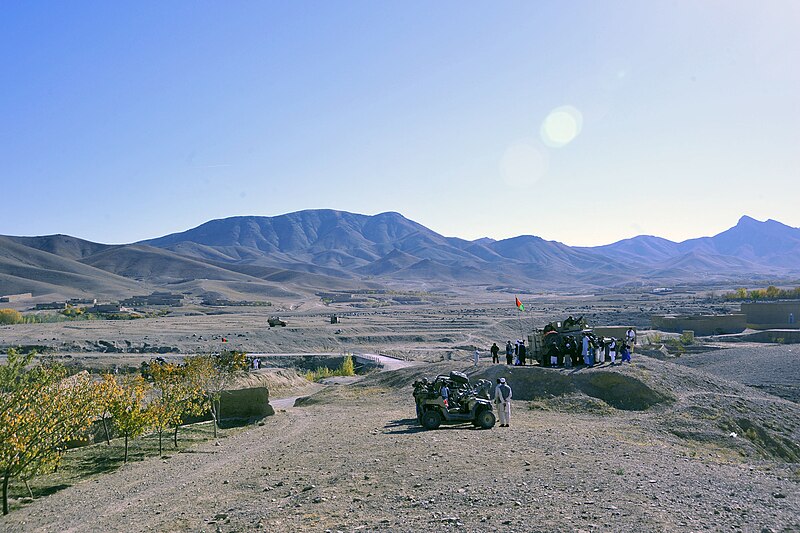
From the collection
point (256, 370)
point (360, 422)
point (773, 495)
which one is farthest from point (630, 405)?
point (256, 370)

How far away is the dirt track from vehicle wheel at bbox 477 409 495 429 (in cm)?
42

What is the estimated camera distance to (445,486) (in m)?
13.8

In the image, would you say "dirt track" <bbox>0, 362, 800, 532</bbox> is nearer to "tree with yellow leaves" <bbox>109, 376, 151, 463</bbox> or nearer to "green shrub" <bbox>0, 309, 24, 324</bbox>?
"tree with yellow leaves" <bbox>109, 376, 151, 463</bbox>

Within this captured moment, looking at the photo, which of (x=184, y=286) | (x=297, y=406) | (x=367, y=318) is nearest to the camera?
(x=297, y=406)

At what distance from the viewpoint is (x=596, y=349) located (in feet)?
105

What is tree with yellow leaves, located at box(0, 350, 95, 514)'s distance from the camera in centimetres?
1711

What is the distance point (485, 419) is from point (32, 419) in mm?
13254

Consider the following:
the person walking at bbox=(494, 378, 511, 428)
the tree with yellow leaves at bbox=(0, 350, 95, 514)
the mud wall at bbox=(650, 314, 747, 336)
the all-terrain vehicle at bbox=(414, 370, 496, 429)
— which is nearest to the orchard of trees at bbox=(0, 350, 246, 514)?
the tree with yellow leaves at bbox=(0, 350, 95, 514)

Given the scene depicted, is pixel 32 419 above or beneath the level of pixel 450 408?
above

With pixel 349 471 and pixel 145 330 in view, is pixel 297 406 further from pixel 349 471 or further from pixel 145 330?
pixel 145 330

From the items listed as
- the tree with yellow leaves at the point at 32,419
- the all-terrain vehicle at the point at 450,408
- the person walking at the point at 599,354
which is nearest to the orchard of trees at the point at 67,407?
the tree with yellow leaves at the point at 32,419

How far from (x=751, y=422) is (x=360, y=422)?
1443 centimetres

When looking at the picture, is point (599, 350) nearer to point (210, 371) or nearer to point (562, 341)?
point (562, 341)

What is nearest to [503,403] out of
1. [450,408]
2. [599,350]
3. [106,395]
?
[450,408]
